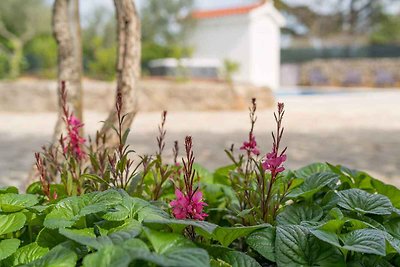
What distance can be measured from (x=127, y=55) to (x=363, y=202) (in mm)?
1654

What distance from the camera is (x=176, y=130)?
8.95 m

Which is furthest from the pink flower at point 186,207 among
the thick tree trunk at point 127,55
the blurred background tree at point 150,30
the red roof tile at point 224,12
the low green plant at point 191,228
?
the red roof tile at point 224,12

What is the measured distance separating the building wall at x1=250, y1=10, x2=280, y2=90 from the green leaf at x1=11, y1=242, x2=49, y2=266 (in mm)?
21055

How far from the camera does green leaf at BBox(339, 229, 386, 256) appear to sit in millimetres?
1400

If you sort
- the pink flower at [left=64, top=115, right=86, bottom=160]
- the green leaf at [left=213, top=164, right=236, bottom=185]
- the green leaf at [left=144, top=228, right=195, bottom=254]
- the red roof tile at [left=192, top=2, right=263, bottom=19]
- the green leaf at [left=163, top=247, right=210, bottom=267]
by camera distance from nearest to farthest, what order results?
the green leaf at [left=163, top=247, right=210, bottom=267] → the green leaf at [left=144, top=228, right=195, bottom=254] → the pink flower at [left=64, top=115, right=86, bottom=160] → the green leaf at [left=213, top=164, right=236, bottom=185] → the red roof tile at [left=192, top=2, right=263, bottom=19]

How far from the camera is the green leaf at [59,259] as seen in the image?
51.6 inches

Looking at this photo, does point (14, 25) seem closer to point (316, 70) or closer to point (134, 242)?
point (316, 70)

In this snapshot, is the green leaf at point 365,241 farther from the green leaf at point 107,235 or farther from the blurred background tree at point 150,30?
the blurred background tree at point 150,30

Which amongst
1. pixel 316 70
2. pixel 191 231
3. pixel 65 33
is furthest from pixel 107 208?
pixel 316 70

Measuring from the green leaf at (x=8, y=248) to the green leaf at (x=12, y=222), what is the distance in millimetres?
48

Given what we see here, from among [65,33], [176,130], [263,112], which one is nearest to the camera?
[65,33]

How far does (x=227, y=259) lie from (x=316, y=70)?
2555 cm

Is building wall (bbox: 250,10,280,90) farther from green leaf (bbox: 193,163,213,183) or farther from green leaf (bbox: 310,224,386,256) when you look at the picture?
green leaf (bbox: 310,224,386,256)

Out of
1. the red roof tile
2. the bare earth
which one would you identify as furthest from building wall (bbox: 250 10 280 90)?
the bare earth
